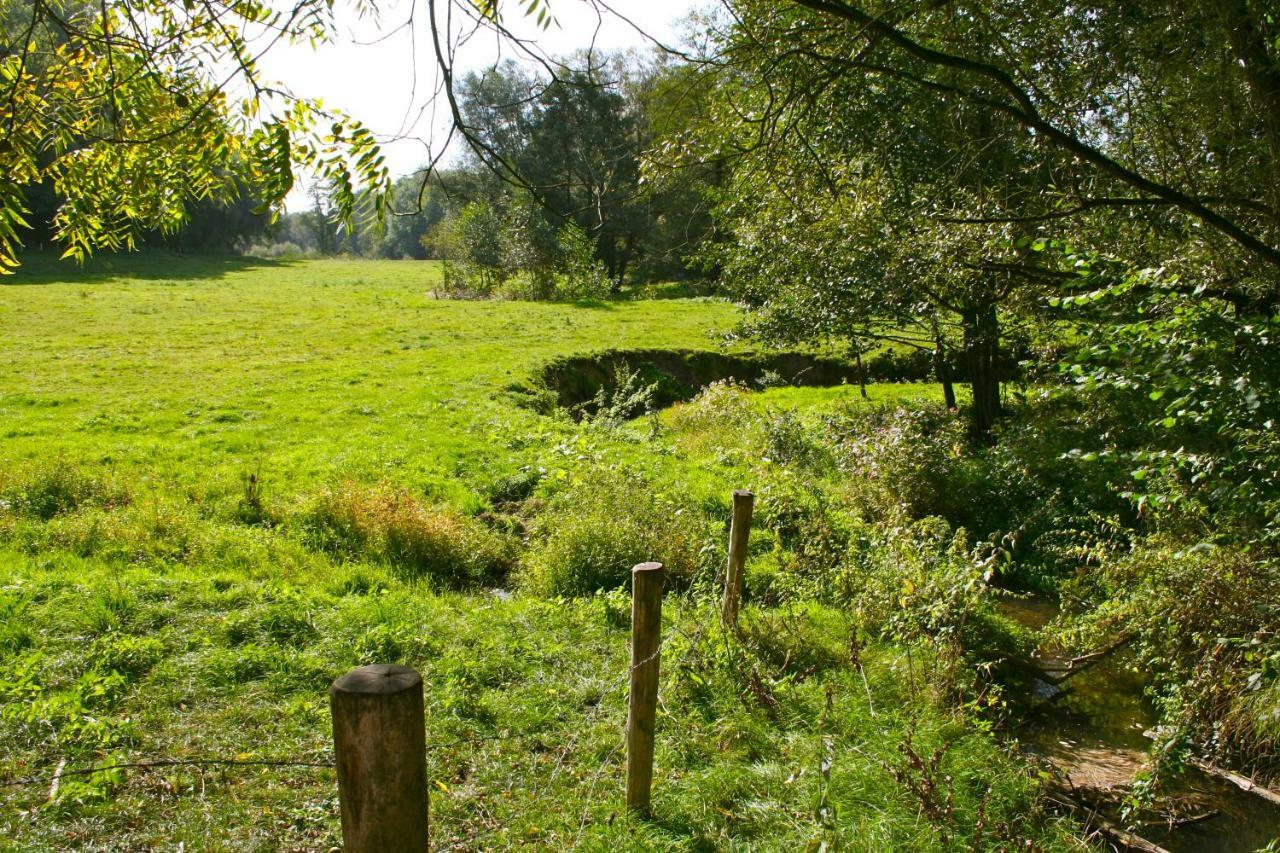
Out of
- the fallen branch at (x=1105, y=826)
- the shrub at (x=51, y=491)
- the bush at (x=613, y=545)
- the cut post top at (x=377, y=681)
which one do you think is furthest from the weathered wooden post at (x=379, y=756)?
the shrub at (x=51, y=491)

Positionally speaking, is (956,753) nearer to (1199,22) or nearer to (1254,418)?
(1254,418)

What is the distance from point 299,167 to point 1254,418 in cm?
Result: 634

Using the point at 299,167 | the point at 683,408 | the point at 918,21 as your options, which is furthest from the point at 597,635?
the point at 683,408

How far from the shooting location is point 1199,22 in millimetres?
5414

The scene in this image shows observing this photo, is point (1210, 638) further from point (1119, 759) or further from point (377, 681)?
point (377, 681)

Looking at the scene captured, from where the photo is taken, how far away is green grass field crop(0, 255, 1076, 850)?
13.9 ft

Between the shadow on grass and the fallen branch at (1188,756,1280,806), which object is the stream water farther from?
the shadow on grass

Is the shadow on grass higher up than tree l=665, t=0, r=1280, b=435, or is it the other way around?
the shadow on grass

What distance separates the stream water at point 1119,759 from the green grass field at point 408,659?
2.86 feet

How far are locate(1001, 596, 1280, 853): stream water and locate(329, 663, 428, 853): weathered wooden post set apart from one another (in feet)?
16.2

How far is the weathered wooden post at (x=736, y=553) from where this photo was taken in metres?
6.21

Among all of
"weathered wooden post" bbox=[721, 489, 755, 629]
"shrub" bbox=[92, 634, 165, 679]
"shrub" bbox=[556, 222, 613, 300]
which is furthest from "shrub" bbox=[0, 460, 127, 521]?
"shrub" bbox=[556, 222, 613, 300]

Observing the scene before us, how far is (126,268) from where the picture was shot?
39781 millimetres

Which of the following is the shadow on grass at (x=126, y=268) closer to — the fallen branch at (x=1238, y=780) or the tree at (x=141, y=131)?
the tree at (x=141, y=131)
